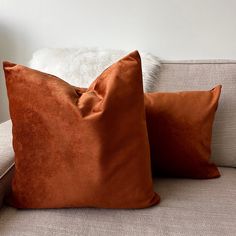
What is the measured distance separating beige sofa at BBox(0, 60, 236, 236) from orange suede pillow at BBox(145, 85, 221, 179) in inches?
2.5

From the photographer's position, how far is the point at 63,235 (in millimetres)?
800

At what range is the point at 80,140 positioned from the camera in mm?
842

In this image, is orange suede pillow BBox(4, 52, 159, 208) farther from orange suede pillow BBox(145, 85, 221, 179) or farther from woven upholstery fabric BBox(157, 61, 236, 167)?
woven upholstery fabric BBox(157, 61, 236, 167)

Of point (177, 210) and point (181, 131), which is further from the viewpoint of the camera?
point (181, 131)

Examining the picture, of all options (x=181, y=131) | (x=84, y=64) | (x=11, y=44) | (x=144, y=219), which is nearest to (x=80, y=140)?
(x=144, y=219)

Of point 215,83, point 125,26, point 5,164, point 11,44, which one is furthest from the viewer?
point 11,44

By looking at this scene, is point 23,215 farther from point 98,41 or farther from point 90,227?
point 98,41

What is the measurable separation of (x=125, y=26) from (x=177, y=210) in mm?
937

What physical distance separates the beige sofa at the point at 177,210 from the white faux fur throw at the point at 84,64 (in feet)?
0.46

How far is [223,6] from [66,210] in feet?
3.60

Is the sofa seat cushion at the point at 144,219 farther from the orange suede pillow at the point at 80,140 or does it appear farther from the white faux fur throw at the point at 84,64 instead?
the white faux fur throw at the point at 84,64

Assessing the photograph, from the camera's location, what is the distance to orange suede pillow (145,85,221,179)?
3.50ft

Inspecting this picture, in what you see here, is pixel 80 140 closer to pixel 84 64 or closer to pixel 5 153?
pixel 5 153

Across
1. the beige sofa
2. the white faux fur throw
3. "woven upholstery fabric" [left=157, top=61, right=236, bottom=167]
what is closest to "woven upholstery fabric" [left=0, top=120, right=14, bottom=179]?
the beige sofa
